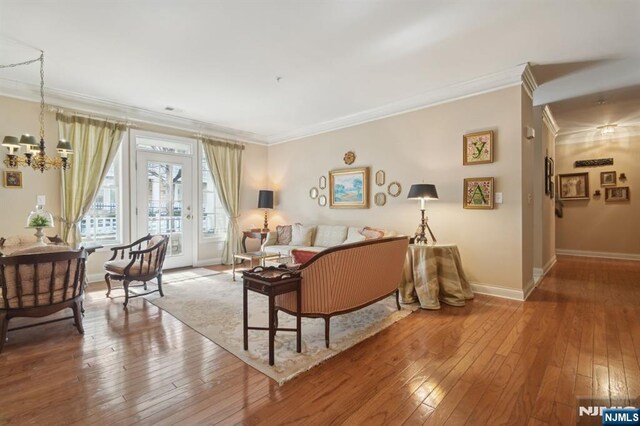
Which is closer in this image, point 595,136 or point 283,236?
point 283,236

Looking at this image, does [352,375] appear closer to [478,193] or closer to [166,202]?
[478,193]

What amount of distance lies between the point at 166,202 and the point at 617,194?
9.54m

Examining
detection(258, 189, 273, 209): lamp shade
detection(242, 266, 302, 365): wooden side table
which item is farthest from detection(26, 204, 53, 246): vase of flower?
detection(258, 189, 273, 209): lamp shade

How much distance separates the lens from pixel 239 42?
124 inches

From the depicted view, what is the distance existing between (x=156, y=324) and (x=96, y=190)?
2.88 meters

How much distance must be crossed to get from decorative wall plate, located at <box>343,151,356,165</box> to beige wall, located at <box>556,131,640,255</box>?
5.48 meters

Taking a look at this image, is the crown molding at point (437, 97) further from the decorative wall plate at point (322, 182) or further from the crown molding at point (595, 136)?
the crown molding at point (595, 136)

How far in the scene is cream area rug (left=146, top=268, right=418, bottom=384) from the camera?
94.8 inches

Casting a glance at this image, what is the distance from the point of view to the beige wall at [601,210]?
6.50 m

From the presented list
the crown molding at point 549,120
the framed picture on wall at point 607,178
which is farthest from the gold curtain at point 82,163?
the framed picture on wall at point 607,178

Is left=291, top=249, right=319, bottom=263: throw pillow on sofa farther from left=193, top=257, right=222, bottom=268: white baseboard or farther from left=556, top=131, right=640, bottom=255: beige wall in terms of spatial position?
left=556, top=131, right=640, bottom=255: beige wall

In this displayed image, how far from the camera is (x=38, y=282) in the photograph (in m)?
2.66

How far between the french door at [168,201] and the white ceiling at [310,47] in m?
1.20

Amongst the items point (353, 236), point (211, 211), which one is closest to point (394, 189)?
point (353, 236)
